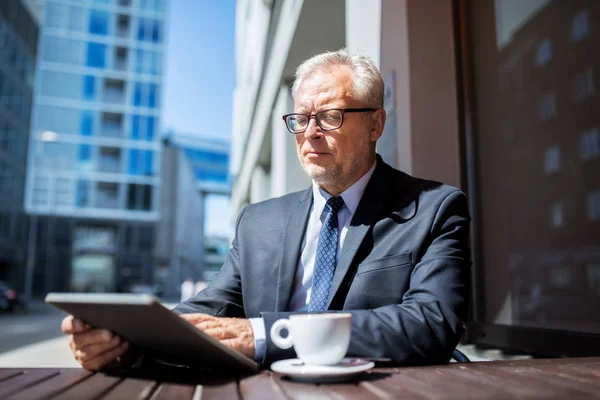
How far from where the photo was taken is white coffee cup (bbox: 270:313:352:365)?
1010mm

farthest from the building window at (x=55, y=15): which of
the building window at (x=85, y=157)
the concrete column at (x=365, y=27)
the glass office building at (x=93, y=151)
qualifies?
the concrete column at (x=365, y=27)

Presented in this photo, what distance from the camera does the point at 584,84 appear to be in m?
3.00

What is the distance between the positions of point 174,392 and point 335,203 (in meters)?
1.15

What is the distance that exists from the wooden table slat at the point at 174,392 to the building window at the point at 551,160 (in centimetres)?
273

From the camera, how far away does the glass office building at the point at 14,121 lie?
31000mm

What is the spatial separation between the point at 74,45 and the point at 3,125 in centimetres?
1061

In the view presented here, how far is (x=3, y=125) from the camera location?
1228 inches

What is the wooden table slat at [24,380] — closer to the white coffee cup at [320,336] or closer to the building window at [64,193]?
the white coffee cup at [320,336]

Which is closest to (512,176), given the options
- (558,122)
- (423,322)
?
(558,122)

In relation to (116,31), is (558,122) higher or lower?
lower

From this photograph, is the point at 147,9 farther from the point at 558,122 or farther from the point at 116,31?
the point at 558,122

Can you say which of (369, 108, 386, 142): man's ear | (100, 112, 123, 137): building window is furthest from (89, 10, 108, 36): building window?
(369, 108, 386, 142): man's ear

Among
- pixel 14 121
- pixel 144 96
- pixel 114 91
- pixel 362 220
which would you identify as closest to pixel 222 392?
pixel 362 220

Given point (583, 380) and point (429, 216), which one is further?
point (429, 216)
